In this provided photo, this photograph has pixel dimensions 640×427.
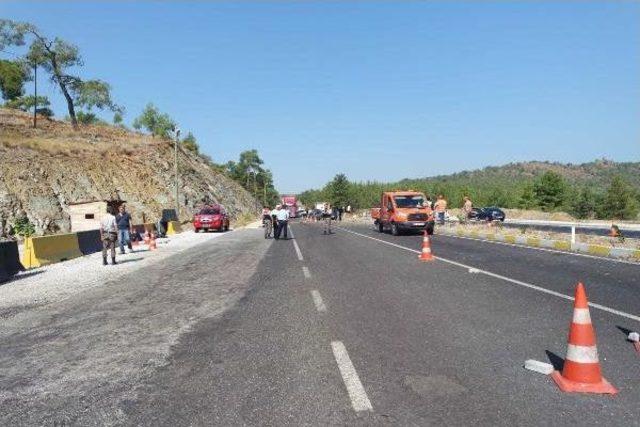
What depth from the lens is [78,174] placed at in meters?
46.3

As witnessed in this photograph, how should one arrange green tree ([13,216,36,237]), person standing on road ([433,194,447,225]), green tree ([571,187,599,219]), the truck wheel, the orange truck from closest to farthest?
1. the orange truck
2. the truck wheel
3. person standing on road ([433,194,447,225])
4. green tree ([13,216,36,237])
5. green tree ([571,187,599,219])

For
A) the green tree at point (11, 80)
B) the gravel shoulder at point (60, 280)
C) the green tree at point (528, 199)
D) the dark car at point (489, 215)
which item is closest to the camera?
the gravel shoulder at point (60, 280)

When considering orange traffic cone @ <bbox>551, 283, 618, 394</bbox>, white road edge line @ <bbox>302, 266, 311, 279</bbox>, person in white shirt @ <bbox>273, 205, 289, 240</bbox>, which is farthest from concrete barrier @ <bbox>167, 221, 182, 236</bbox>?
orange traffic cone @ <bbox>551, 283, 618, 394</bbox>

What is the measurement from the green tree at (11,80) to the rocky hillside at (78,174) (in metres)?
8.05

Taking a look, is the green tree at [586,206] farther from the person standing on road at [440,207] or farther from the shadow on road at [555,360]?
the shadow on road at [555,360]

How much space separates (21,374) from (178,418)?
2.30m

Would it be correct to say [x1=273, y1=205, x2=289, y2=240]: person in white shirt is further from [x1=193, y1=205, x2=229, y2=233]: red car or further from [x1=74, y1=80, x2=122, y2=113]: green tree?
[x1=74, y1=80, x2=122, y2=113]: green tree

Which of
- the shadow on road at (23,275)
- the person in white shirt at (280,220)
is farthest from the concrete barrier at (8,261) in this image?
the person in white shirt at (280,220)

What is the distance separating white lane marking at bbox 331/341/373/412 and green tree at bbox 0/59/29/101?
73.7 m

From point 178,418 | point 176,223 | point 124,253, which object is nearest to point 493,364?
point 178,418

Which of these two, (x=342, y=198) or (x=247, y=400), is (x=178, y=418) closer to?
(x=247, y=400)

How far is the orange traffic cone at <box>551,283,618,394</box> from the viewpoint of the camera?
14.3 feet

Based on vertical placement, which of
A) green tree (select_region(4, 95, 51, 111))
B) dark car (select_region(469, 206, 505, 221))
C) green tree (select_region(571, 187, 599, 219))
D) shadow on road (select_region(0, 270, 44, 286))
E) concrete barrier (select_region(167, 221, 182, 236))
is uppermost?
green tree (select_region(4, 95, 51, 111))

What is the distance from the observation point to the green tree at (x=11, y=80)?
7165cm
